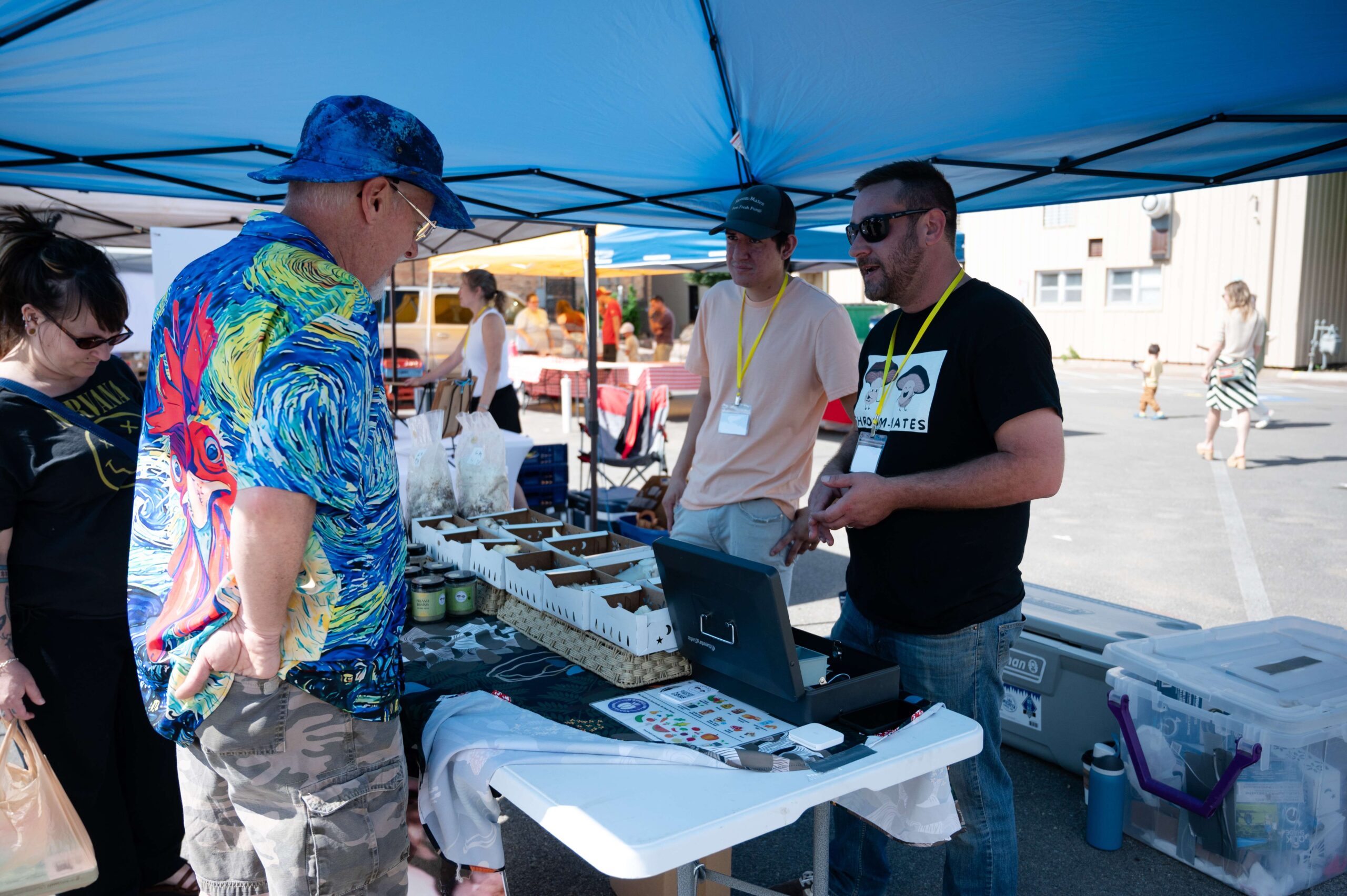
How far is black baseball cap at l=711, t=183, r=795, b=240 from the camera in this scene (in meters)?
2.84

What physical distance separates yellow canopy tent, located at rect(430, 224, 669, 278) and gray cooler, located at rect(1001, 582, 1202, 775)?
5562mm

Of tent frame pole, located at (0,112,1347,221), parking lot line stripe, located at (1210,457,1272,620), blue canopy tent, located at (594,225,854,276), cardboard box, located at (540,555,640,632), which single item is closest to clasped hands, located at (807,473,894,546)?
cardboard box, located at (540,555,640,632)

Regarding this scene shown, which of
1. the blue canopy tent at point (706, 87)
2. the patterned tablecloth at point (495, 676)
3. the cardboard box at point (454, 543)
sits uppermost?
the blue canopy tent at point (706, 87)

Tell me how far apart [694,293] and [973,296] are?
86.4 ft

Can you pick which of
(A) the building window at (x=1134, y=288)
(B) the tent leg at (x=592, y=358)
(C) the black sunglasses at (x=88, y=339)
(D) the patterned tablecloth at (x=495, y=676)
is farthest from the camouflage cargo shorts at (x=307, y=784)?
(A) the building window at (x=1134, y=288)

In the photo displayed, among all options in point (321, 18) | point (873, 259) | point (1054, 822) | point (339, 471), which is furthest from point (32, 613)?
point (1054, 822)

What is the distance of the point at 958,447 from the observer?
6.55 feet

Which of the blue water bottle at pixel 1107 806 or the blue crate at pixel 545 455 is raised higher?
the blue crate at pixel 545 455

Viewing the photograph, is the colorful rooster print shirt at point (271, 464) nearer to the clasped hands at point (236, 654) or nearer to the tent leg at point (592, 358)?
the clasped hands at point (236, 654)

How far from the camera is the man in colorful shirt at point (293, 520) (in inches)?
48.6

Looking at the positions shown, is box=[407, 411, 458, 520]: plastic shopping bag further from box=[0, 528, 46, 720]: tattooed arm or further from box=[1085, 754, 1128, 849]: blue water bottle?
box=[1085, 754, 1128, 849]: blue water bottle

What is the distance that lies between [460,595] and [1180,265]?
830 inches

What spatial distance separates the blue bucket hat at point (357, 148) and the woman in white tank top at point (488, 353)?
14.0 ft

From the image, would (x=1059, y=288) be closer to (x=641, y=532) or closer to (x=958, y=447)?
(x=641, y=532)
